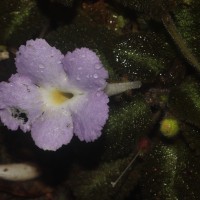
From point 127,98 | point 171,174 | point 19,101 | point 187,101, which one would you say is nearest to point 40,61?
point 19,101

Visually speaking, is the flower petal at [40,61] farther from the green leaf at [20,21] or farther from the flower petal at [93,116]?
the green leaf at [20,21]

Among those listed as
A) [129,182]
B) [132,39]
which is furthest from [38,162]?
[132,39]

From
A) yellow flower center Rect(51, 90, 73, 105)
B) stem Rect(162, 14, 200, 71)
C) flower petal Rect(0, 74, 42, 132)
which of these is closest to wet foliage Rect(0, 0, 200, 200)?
stem Rect(162, 14, 200, 71)

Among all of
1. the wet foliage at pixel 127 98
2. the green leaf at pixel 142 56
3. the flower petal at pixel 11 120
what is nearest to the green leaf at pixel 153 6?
the wet foliage at pixel 127 98

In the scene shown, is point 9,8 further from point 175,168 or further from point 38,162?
point 175,168

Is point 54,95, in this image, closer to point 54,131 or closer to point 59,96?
point 59,96

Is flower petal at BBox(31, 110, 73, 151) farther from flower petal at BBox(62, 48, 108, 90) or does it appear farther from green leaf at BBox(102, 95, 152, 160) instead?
green leaf at BBox(102, 95, 152, 160)

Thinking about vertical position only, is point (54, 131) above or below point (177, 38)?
below
